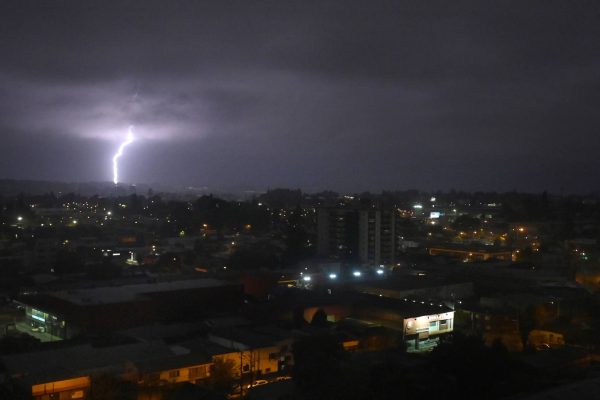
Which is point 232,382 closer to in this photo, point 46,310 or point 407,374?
point 407,374

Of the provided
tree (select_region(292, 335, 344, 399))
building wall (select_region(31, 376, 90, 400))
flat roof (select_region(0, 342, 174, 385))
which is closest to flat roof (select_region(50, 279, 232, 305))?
flat roof (select_region(0, 342, 174, 385))

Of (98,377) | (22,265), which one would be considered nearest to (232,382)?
(98,377)

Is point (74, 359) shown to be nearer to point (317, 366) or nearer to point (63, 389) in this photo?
point (63, 389)

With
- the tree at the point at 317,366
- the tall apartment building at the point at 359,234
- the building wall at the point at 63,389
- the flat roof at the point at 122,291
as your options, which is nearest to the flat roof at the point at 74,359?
the building wall at the point at 63,389

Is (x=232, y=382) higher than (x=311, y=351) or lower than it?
lower

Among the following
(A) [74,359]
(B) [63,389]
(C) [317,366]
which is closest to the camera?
(B) [63,389]

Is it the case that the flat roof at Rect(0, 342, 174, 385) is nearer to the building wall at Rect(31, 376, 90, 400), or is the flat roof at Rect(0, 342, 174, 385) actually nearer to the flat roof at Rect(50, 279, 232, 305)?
the building wall at Rect(31, 376, 90, 400)

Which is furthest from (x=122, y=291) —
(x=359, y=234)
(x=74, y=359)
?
(x=359, y=234)

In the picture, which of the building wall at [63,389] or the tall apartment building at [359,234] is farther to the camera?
the tall apartment building at [359,234]

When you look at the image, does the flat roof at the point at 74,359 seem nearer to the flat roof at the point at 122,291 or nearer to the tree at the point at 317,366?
the tree at the point at 317,366

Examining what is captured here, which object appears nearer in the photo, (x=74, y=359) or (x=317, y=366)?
(x=317, y=366)

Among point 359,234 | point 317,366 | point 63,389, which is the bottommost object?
point 63,389
